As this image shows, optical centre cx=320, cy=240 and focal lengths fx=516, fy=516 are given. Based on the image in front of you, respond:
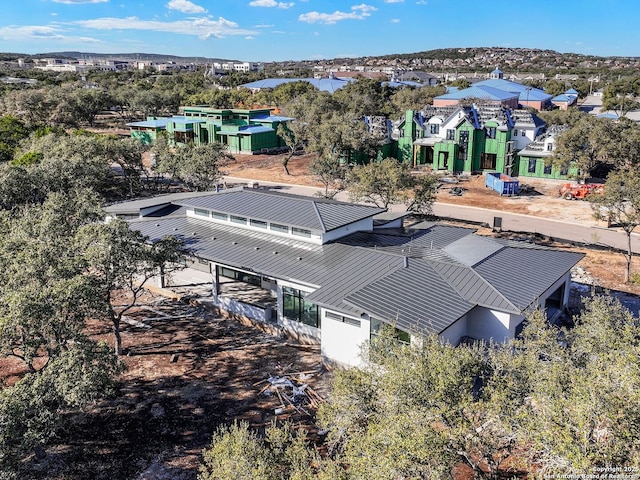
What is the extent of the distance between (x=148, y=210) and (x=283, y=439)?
2572 centimetres

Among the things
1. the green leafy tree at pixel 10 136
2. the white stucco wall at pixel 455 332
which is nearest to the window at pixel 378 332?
the white stucco wall at pixel 455 332

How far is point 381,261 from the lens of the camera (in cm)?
2436

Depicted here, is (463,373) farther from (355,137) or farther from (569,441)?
(355,137)

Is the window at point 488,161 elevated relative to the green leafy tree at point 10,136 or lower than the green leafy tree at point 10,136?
lower

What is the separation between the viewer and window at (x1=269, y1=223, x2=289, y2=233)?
27.7 m

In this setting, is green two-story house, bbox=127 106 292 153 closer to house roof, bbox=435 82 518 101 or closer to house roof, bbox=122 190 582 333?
house roof, bbox=435 82 518 101

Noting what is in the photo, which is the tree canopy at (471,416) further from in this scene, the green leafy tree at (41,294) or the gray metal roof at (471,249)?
the gray metal roof at (471,249)

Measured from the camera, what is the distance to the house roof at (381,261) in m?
20.6

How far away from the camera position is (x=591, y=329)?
47.9 feet

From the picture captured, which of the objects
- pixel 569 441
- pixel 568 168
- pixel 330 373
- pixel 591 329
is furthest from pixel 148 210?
pixel 568 168

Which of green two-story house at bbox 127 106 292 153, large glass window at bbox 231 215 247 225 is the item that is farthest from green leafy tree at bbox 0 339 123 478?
green two-story house at bbox 127 106 292 153

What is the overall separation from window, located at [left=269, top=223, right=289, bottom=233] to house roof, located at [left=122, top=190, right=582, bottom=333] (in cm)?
48

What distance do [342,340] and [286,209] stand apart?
32.2ft

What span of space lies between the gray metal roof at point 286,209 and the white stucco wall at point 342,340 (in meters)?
6.13
